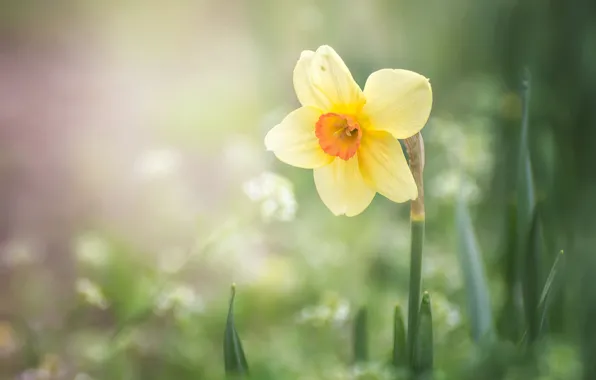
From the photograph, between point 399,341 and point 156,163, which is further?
point 156,163

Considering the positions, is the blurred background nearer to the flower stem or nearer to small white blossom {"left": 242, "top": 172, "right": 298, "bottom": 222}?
small white blossom {"left": 242, "top": 172, "right": 298, "bottom": 222}

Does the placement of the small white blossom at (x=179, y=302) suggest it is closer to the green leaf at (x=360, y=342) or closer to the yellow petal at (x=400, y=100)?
the green leaf at (x=360, y=342)

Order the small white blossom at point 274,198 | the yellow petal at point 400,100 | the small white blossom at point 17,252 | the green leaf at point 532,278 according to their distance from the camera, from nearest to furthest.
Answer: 1. the yellow petal at point 400,100
2. the green leaf at point 532,278
3. the small white blossom at point 274,198
4. the small white blossom at point 17,252

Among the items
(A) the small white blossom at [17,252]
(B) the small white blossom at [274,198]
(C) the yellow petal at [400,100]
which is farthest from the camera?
(A) the small white blossom at [17,252]

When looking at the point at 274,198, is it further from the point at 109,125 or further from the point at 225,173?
the point at 109,125

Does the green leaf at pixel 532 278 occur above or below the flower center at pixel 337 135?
below

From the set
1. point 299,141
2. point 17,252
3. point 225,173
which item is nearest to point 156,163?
point 225,173

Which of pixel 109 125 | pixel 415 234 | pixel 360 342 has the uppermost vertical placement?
pixel 109 125

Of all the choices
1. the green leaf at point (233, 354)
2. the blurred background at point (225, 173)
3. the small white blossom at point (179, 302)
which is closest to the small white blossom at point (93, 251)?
the blurred background at point (225, 173)
